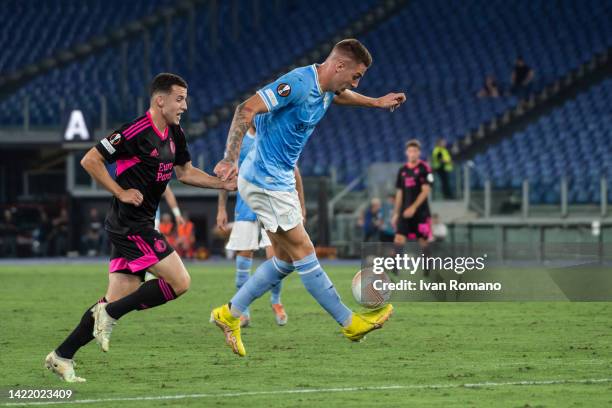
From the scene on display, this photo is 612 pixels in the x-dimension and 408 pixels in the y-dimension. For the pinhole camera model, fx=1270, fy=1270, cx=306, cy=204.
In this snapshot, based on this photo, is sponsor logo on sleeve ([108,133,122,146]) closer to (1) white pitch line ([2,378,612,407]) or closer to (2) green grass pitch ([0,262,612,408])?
(2) green grass pitch ([0,262,612,408])

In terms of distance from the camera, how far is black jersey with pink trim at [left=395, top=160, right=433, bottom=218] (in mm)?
18062

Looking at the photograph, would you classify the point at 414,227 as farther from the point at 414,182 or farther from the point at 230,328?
the point at 230,328

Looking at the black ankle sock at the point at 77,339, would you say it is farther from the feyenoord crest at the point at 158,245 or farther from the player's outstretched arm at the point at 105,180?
the player's outstretched arm at the point at 105,180

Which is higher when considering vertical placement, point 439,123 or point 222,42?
point 222,42

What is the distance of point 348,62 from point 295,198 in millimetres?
1035

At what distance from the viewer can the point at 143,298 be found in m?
8.16

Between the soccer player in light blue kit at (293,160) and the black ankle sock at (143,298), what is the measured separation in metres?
0.88

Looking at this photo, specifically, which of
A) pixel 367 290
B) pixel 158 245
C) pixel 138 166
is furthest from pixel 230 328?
pixel 367 290

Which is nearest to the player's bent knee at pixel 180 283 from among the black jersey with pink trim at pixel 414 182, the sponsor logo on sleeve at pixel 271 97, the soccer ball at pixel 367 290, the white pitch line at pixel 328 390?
the white pitch line at pixel 328 390

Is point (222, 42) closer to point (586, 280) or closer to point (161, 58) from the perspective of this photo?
point (161, 58)

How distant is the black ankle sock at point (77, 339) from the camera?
7934 mm

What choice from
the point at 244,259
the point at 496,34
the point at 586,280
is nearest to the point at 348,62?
the point at 244,259

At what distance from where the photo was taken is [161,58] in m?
38.9

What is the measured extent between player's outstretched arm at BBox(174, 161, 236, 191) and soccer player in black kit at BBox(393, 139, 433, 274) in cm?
943
